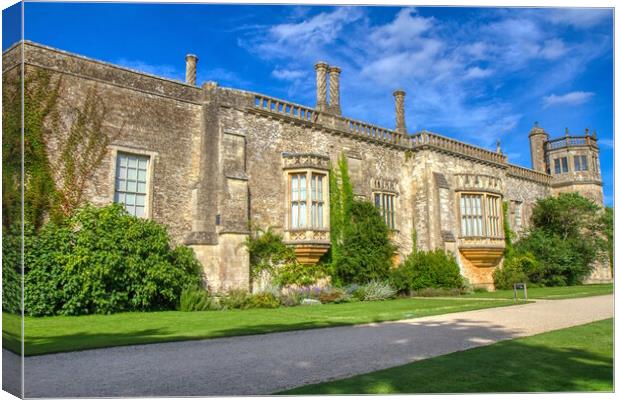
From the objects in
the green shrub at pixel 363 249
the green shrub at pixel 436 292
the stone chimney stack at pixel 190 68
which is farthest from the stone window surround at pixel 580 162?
the stone chimney stack at pixel 190 68

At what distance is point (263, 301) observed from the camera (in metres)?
15.0

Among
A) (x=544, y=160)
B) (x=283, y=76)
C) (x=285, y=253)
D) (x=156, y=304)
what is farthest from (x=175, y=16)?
(x=544, y=160)

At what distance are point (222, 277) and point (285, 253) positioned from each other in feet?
9.36

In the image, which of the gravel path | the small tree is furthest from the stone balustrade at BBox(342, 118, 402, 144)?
the gravel path

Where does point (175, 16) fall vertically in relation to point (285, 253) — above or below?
above

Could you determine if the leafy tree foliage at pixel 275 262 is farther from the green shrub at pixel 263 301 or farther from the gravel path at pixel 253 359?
the gravel path at pixel 253 359

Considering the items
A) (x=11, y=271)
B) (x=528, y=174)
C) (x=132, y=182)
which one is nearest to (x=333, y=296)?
(x=132, y=182)

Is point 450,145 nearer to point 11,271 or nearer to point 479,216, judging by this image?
point 479,216

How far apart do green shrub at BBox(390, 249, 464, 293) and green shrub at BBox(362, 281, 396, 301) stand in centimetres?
170

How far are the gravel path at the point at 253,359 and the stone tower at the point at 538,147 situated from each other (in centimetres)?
2460

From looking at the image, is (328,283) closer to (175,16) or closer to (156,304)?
(156,304)

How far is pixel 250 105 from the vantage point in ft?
58.1

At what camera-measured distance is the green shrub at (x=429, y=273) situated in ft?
66.6

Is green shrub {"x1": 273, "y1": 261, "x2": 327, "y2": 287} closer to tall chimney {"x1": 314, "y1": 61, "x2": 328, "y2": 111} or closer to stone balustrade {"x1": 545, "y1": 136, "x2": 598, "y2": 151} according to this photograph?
tall chimney {"x1": 314, "y1": 61, "x2": 328, "y2": 111}
